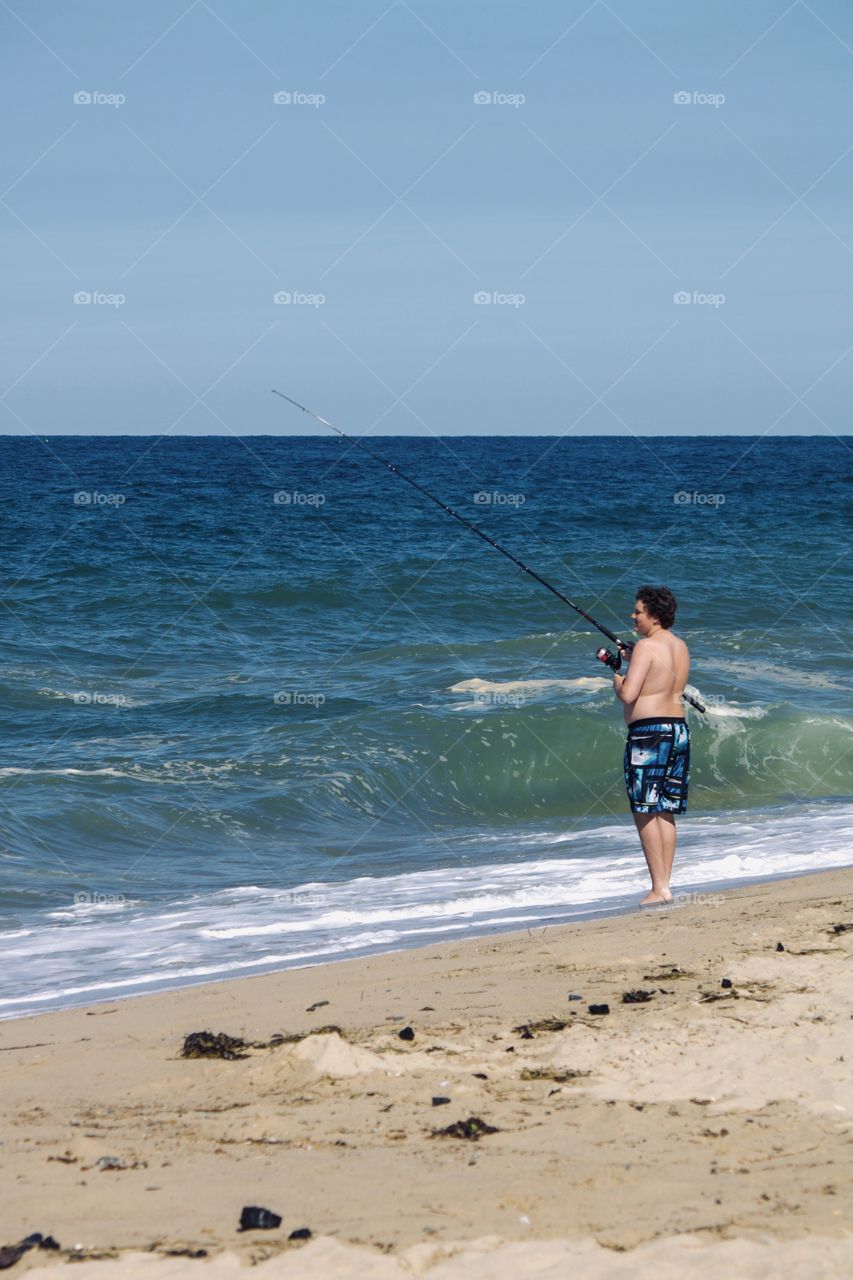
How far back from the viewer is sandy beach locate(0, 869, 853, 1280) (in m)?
2.71

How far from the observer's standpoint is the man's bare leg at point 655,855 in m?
6.24

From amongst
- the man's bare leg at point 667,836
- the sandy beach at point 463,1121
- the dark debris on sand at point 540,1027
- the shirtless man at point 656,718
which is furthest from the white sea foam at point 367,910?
the dark debris on sand at point 540,1027

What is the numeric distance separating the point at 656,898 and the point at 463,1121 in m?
3.10

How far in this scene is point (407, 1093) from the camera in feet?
11.8

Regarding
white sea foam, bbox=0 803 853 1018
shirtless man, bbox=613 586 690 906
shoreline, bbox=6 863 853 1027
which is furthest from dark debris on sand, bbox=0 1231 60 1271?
shirtless man, bbox=613 586 690 906

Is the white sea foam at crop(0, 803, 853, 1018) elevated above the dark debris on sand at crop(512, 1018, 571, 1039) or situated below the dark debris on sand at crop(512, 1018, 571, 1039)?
above

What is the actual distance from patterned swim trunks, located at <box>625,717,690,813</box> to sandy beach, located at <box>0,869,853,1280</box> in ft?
3.86

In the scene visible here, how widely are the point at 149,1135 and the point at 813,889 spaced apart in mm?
3851

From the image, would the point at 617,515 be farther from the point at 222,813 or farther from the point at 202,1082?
the point at 202,1082

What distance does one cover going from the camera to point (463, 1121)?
3342mm

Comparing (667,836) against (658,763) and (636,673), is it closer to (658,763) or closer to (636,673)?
(658,763)

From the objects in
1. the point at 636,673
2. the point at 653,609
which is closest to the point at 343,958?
the point at 636,673

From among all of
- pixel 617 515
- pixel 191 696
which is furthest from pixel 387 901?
pixel 617 515

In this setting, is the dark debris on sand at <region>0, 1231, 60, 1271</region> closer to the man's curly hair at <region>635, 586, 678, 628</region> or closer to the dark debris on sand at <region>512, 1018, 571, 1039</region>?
the dark debris on sand at <region>512, 1018, 571, 1039</region>
